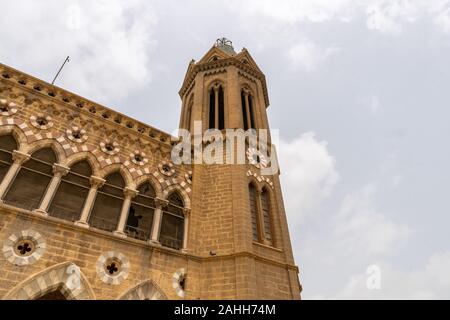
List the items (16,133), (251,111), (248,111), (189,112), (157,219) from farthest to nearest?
(189,112)
(251,111)
(248,111)
(157,219)
(16,133)

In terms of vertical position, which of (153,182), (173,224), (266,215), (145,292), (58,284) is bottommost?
(58,284)

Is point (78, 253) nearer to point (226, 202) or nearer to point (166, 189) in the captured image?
point (166, 189)

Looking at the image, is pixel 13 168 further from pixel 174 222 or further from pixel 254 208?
pixel 254 208

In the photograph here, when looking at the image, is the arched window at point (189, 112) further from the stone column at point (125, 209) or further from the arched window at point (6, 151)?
the arched window at point (6, 151)

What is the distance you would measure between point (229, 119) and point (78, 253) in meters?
10.4

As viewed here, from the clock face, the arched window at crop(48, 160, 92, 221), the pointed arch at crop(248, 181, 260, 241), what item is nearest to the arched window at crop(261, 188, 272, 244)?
the pointed arch at crop(248, 181, 260, 241)

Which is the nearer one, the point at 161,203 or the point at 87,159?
the point at 87,159

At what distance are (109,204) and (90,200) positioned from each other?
0.74 meters

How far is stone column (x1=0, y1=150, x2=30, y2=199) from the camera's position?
9375 millimetres

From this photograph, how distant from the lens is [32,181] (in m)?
10.2

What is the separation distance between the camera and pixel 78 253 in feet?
29.5

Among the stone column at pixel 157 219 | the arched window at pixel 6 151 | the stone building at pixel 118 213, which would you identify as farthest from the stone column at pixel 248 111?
the arched window at pixel 6 151

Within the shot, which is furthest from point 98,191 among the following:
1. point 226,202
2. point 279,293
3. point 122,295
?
point 279,293

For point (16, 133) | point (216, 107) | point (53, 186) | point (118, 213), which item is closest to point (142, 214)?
point (118, 213)
